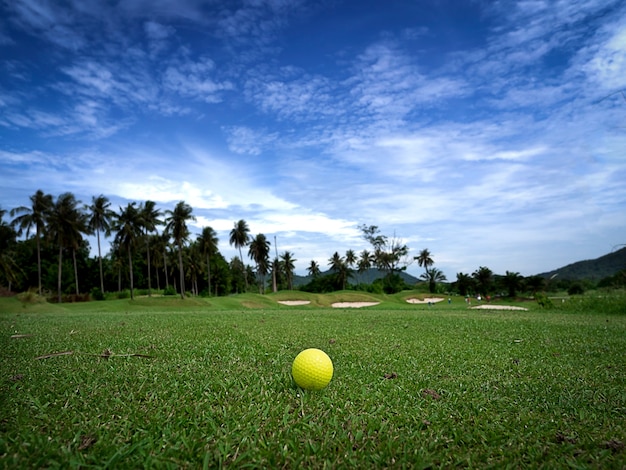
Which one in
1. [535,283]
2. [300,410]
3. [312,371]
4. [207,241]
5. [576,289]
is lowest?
[576,289]

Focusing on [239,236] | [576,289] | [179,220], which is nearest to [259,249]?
[239,236]

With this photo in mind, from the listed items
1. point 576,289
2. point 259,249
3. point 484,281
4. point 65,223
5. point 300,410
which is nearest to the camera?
point 300,410

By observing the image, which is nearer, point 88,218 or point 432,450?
point 432,450

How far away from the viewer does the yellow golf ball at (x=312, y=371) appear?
2.90 m

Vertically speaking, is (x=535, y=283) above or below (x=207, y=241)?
below

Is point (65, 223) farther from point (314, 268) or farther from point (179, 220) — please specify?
point (314, 268)

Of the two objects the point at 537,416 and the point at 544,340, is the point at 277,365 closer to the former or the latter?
the point at 537,416

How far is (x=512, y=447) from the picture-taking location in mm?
2045

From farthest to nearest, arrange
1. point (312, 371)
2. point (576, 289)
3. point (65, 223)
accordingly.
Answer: point (65, 223), point (576, 289), point (312, 371)

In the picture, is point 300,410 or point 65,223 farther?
point 65,223

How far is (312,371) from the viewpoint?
9.53ft

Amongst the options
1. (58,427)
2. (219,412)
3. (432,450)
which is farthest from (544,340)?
(58,427)

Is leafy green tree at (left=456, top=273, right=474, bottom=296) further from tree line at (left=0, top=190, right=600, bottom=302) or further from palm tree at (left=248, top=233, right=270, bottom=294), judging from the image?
palm tree at (left=248, top=233, right=270, bottom=294)

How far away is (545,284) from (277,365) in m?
45.2
